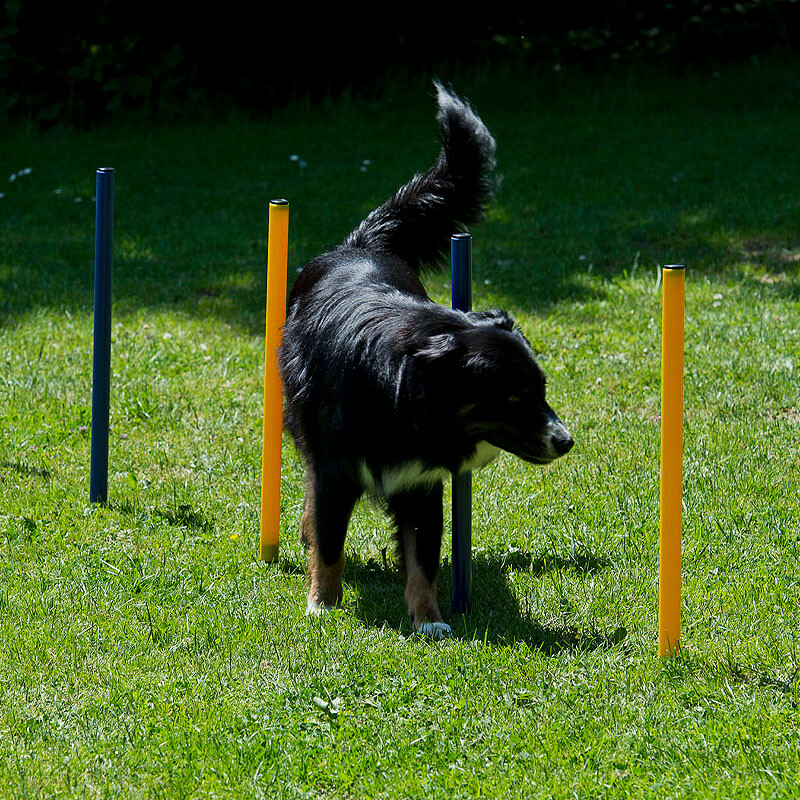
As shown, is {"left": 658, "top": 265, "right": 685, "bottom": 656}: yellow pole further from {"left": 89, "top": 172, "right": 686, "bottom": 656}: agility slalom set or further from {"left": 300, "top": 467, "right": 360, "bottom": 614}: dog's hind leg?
{"left": 300, "top": 467, "right": 360, "bottom": 614}: dog's hind leg

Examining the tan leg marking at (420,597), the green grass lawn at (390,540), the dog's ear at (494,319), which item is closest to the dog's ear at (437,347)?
the dog's ear at (494,319)

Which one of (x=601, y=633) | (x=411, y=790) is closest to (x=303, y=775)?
(x=411, y=790)

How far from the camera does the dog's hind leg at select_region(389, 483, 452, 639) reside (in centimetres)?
420

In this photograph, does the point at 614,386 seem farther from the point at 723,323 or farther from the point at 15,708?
the point at 15,708

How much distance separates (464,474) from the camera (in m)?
4.10

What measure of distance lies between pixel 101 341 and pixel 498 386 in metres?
2.16

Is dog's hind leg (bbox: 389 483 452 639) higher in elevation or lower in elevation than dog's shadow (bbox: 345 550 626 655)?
higher

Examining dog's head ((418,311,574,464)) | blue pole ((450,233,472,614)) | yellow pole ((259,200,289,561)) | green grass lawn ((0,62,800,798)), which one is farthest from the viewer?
yellow pole ((259,200,289,561))

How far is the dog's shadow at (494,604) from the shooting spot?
410 cm

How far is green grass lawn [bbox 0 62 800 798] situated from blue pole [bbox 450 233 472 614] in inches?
4.7

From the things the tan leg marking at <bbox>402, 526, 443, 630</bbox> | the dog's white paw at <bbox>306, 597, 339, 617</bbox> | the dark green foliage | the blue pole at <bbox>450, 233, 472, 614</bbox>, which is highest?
the dark green foliage

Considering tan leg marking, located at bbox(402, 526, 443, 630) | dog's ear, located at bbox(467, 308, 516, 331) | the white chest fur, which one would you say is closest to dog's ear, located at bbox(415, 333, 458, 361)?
dog's ear, located at bbox(467, 308, 516, 331)

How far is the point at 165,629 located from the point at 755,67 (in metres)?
11.0

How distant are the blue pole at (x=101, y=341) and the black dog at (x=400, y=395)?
84 centimetres
